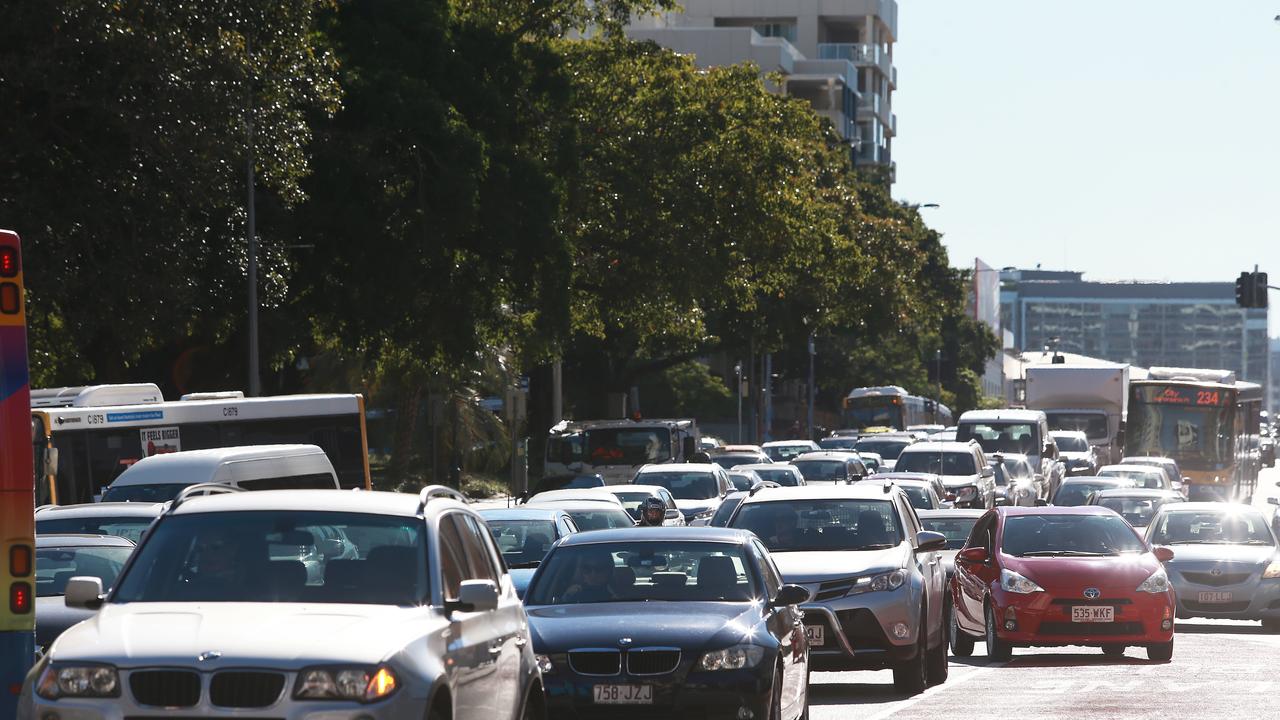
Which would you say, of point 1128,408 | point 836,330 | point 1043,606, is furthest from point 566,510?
point 836,330

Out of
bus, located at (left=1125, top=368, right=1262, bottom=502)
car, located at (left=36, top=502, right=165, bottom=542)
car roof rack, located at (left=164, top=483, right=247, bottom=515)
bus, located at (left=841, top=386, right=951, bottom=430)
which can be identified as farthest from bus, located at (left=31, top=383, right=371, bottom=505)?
bus, located at (left=841, top=386, right=951, bottom=430)

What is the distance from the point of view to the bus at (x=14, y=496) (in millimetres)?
10188

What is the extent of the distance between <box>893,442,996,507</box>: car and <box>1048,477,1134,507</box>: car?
2594mm

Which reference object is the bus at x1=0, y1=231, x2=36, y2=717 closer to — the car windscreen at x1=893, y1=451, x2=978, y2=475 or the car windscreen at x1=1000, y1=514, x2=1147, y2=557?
the car windscreen at x1=1000, y1=514, x2=1147, y2=557

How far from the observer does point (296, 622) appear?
8633 millimetres

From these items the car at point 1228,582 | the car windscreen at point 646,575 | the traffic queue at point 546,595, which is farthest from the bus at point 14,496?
the car at point 1228,582

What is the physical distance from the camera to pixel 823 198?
72.3 m

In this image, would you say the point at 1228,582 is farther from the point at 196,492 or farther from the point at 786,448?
the point at 786,448

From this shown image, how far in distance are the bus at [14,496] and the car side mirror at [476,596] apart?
2.26 m

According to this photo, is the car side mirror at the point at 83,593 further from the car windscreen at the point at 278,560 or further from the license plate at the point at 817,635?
the license plate at the point at 817,635

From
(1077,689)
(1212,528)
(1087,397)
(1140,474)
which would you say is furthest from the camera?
(1087,397)

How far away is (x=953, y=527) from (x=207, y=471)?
9.90 meters

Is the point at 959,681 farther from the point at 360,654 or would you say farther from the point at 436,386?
the point at 436,386

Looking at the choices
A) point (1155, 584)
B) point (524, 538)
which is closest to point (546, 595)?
point (524, 538)
